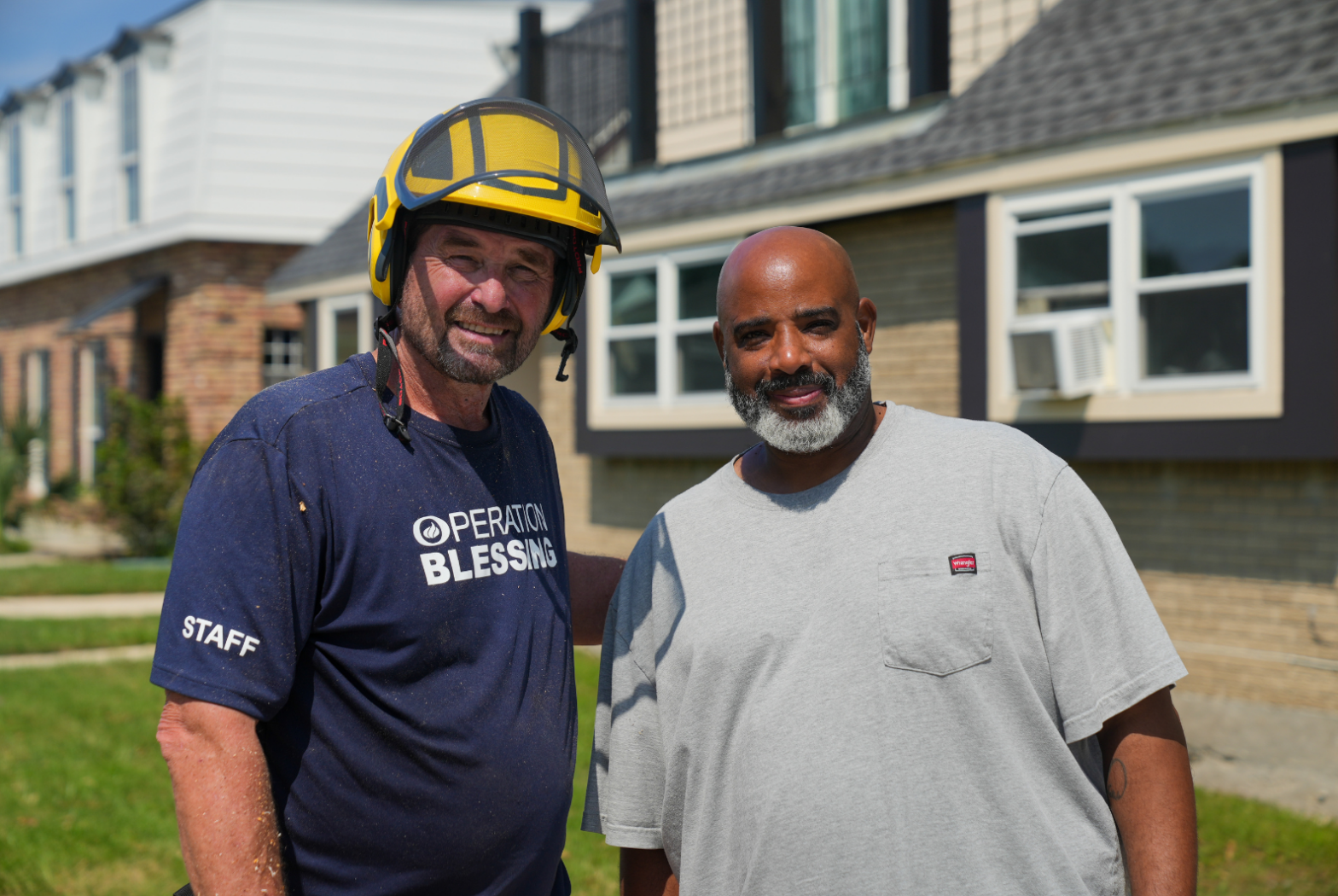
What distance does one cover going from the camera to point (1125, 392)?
7.95 m

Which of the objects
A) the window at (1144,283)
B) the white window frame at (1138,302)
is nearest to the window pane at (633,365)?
the white window frame at (1138,302)

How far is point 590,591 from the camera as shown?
9.56 ft

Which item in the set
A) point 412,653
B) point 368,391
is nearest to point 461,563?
point 412,653

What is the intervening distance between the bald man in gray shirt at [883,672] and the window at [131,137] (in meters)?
19.4

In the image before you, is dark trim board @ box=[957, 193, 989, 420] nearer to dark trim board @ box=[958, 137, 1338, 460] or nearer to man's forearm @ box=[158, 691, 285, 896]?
dark trim board @ box=[958, 137, 1338, 460]

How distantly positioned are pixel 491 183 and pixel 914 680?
119 cm

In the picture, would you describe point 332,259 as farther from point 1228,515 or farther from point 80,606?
point 1228,515

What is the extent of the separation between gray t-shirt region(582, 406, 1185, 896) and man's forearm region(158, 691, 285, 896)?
767mm

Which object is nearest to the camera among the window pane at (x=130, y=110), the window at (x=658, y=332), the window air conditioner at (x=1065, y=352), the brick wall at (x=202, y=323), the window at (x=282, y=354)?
the window air conditioner at (x=1065, y=352)

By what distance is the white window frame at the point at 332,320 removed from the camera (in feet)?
50.2

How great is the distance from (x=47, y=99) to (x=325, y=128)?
809 centimetres

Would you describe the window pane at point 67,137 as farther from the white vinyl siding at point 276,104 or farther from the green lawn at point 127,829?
the green lawn at point 127,829

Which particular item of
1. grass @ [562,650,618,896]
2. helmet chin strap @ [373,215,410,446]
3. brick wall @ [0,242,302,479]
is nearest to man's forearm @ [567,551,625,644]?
helmet chin strap @ [373,215,410,446]

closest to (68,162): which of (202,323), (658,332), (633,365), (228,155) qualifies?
(228,155)
